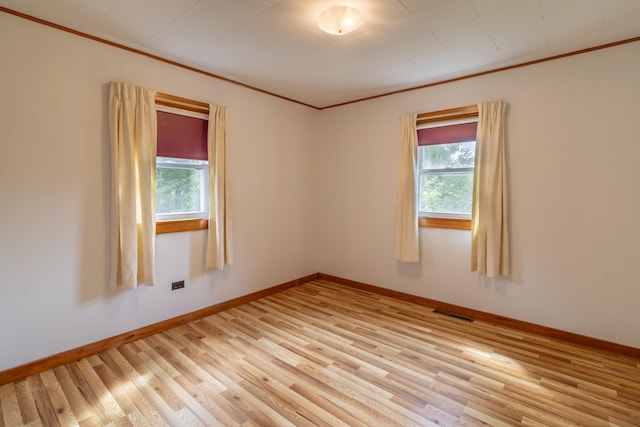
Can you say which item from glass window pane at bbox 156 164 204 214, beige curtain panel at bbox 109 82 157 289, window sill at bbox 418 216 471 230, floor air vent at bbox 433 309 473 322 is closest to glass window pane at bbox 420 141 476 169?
window sill at bbox 418 216 471 230

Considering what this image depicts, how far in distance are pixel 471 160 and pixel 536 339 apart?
1869 millimetres

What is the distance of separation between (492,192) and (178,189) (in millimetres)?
3185

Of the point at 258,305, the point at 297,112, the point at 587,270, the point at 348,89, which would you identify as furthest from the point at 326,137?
the point at 587,270

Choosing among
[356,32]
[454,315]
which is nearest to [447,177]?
[454,315]

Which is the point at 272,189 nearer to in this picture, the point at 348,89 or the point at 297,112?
the point at 297,112

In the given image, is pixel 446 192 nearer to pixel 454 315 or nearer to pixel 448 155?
pixel 448 155

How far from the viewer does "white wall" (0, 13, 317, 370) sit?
2.22 meters

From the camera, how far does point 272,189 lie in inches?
161

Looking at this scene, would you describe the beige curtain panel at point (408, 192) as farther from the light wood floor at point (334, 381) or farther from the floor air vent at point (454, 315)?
the light wood floor at point (334, 381)

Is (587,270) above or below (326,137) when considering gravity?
below

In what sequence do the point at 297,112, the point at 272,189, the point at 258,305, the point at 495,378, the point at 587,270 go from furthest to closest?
the point at 297,112
the point at 272,189
the point at 258,305
the point at 587,270
the point at 495,378

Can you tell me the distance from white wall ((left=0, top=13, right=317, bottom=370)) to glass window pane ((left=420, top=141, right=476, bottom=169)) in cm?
250

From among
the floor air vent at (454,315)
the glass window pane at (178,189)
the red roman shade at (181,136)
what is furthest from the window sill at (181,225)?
the floor air vent at (454,315)

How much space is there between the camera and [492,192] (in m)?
3.11
